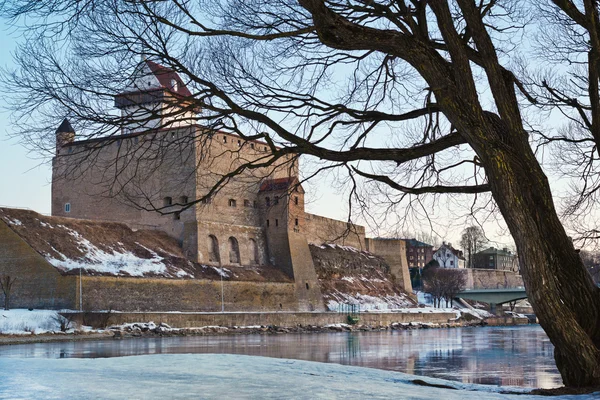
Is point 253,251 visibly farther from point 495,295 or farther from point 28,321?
Answer: point 495,295

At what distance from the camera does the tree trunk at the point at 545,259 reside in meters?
6.50

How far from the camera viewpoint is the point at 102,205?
4353 centimetres

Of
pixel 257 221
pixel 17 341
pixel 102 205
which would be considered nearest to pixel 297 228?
pixel 257 221

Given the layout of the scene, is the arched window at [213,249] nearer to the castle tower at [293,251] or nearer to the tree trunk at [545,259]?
the castle tower at [293,251]

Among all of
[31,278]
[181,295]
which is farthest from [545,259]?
[181,295]

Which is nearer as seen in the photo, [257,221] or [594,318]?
[594,318]

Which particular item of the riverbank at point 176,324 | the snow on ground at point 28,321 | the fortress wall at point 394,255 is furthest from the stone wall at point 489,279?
the snow on ground at point 28,321

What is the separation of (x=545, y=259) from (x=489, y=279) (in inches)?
2902

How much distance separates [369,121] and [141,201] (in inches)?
1393

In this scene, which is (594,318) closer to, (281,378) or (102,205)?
(281,378)

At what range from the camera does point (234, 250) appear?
44812 mm

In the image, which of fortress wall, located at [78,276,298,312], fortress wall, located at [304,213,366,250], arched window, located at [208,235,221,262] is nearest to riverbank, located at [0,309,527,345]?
fortress wall, located at [78,276,298,312]

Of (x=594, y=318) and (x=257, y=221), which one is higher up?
(x=257, y=221)

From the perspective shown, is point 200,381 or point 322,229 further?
point 322,229
